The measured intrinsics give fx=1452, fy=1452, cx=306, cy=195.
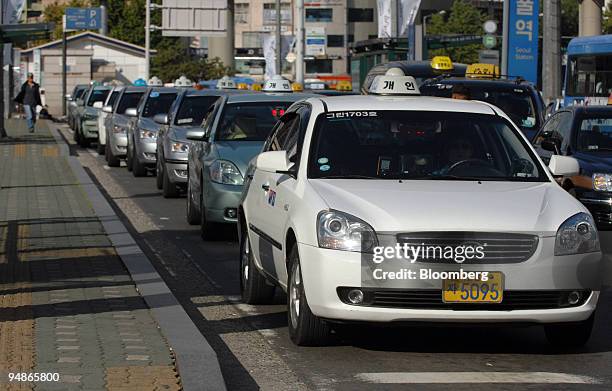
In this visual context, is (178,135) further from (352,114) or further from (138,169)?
(352,114)

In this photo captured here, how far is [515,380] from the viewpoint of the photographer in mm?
7996

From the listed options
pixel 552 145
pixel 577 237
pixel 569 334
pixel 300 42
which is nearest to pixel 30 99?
pixel 300 42

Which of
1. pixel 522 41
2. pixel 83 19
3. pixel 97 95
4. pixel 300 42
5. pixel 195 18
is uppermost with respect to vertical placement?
pixel 83 19

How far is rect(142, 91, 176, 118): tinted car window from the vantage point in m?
28.4

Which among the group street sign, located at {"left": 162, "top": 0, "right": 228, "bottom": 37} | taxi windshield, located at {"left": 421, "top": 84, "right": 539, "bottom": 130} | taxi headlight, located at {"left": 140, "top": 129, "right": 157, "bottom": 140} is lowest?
taxi headlight, located at {"left": 140, "top": 129, "right": 157, "bottom": 140}

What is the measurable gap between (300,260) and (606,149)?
10595mm

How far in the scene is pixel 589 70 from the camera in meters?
37.8

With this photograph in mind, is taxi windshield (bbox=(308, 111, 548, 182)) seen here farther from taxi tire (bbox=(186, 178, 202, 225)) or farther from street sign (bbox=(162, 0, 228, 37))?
street sign (bbox=(162, 0, 228, 37))

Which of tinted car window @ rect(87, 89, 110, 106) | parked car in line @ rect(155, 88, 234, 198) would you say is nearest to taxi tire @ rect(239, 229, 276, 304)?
parked car in line @ rect(155, 88, 234, 198)

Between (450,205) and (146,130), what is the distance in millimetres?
19052

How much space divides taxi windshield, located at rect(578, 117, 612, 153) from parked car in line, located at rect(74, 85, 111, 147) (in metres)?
21.9

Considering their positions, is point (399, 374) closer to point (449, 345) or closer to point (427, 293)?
point (427, 293)

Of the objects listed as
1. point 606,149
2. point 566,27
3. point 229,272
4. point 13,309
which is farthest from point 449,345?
point 566,27

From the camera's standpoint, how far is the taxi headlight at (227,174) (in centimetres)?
1562
